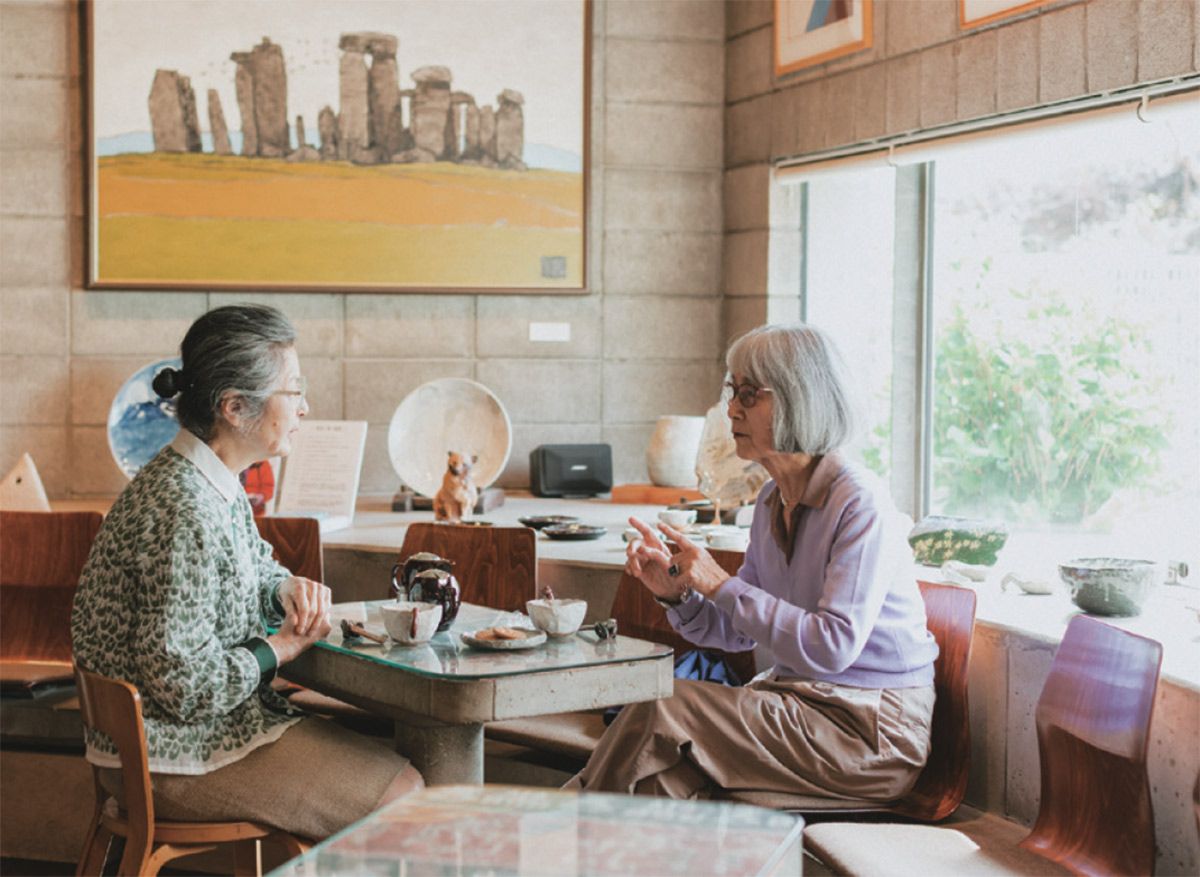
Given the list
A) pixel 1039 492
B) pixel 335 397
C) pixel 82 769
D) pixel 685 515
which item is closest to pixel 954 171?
pixel 1039 492

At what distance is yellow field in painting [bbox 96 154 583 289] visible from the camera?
5125 millimetres

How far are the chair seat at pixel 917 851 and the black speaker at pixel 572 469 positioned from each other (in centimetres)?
272

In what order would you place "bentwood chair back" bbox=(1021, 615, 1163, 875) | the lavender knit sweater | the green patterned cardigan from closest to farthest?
"bentwood chair back" bbox=(1021, 615, 1163, 875), the green patterned cardigan, the lavender knit sweater

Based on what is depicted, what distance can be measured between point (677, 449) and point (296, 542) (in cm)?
157

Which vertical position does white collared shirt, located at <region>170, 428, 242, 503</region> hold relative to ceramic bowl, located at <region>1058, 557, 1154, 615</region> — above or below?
above

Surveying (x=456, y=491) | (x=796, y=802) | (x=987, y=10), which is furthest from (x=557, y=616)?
(x=987, y=10)

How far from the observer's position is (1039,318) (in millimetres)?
4332

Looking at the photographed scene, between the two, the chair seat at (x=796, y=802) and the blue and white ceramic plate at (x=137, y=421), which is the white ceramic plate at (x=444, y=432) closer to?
the blue and white ceramic plate at (x=137, y=421)

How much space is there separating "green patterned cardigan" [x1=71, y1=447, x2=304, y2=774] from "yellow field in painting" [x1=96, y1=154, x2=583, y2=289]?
2.54 meters

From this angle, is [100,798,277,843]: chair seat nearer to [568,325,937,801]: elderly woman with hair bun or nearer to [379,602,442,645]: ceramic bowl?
[379,602,442,645]: ceramic bowl

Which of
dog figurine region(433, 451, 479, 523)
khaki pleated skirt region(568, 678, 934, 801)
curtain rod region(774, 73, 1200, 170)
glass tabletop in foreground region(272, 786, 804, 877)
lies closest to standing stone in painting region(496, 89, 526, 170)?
curtain rod region(774, 73, 1200, 170)

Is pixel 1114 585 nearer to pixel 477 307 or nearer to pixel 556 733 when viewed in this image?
pixel 556 733

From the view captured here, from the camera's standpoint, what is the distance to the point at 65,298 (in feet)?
16.9

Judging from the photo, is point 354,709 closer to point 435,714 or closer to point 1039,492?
point 435,714
